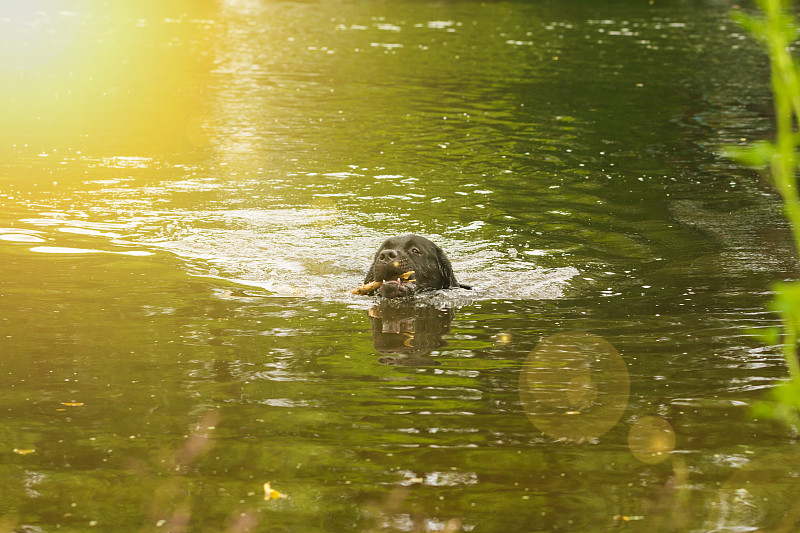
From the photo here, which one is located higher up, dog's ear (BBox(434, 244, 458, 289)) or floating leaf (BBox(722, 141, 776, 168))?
floating leaf (BBox(722, 141, 776, 168))

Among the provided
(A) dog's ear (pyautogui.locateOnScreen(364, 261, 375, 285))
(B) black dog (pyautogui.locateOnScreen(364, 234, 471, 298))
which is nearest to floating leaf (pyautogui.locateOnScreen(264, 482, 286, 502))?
(B) black dog (pyautogui.locateOnScreen(364, 234, 471, 298))

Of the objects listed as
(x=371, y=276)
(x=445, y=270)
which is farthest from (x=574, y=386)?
(x=371, y=276)

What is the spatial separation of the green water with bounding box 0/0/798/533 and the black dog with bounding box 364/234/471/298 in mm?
248

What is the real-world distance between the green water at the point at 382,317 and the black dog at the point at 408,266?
25 centimetres

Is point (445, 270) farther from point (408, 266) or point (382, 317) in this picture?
point (382, 317)

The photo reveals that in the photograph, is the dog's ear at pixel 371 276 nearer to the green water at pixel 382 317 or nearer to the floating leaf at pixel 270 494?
the green water at pixel 382 317

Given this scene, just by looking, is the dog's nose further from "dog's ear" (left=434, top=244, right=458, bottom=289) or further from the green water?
"dog's ear" (left=434, top=244, right=458, bottom=289)

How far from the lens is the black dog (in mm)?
11242

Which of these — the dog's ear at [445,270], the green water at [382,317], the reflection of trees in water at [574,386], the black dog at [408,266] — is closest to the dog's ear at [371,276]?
the black dog at [408,266]

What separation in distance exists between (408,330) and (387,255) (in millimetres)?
1148

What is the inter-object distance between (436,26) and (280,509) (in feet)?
152

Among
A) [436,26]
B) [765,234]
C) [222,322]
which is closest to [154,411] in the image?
[222,322]

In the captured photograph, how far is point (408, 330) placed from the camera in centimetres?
1042

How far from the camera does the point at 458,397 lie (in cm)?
814
